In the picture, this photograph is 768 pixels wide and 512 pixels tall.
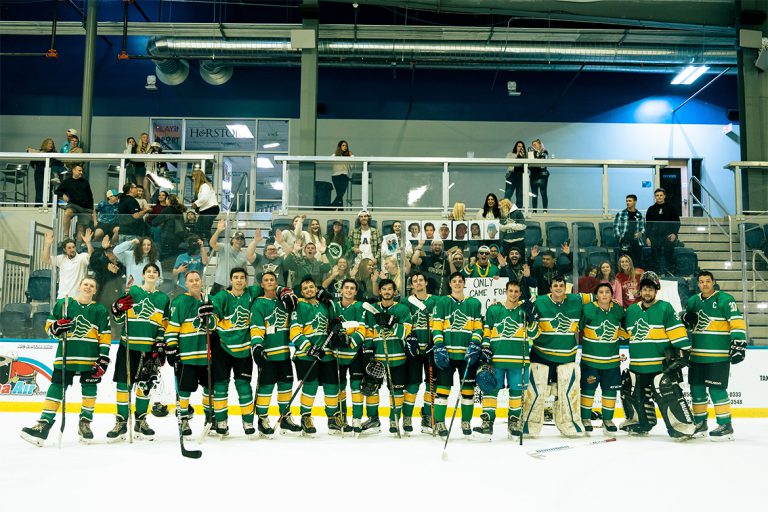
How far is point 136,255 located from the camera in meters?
7.83

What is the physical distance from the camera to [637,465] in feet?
17.2

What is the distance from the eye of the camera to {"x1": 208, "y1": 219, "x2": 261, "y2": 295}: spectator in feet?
25.8

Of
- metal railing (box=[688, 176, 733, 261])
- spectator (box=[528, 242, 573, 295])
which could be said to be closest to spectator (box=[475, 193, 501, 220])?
spectator (box=[528, 242, 573, 295])

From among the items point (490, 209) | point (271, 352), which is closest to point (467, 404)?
point (271, 352)

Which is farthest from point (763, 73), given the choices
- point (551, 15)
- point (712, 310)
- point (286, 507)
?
point (286, 507)

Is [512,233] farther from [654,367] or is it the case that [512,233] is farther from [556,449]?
[556,449]

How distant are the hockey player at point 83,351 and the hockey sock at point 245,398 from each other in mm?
1130

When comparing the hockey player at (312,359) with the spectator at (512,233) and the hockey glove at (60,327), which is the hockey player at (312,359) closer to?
the hockey glove at (60,327)

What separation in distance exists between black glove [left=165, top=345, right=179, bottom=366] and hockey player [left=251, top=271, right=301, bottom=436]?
653 millimetres

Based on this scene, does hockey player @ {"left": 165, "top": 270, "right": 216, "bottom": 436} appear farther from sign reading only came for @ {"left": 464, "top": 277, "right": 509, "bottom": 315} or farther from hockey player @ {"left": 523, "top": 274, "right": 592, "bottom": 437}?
hockey player @ {"left": 523, "top": 274, "right": 592, "bottom": 437}

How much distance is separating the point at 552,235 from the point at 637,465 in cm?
349

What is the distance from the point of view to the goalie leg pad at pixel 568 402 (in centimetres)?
662

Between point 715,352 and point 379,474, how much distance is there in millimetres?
3542

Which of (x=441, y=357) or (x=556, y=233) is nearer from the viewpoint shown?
(x=441, y=357)
